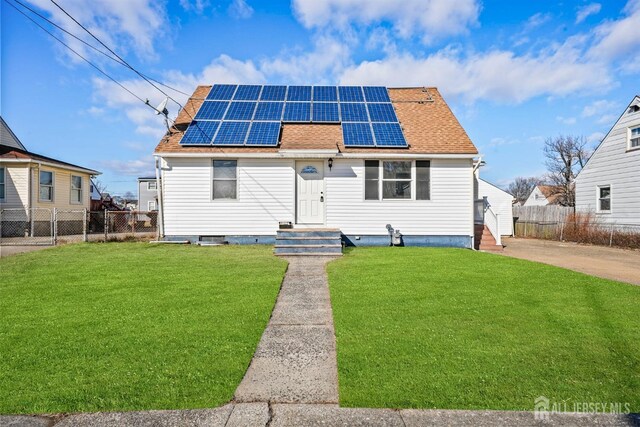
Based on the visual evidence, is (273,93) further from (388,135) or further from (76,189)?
(76,189)

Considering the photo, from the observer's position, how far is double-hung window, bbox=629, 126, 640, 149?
15.8 metres

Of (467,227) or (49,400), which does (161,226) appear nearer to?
(49,400)

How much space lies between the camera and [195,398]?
273 centimetres

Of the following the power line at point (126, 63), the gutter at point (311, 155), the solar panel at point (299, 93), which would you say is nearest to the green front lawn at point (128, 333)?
the gutter at point (311, 155)

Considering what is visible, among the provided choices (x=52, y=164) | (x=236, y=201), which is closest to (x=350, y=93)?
(x=236, y=201)

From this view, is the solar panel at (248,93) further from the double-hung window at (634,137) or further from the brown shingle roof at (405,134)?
the double-hung window at (634,137)

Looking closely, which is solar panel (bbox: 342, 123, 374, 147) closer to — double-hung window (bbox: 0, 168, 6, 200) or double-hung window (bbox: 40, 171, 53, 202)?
double-hung window (bbox: 40, 171, 53, 202)

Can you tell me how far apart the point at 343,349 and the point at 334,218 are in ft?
27.5

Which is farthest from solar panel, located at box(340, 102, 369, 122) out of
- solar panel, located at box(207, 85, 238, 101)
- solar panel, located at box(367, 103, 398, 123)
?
solar panel, located at box(207, 85, 238, 101)

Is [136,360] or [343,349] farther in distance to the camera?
[343,349]

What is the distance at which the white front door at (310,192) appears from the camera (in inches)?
474

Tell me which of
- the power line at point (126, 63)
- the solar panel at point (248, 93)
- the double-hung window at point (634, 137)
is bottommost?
the double-hung window at point (634, 137)

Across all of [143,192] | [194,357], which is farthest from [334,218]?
[143,192]

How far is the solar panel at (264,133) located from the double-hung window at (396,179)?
3.40m
